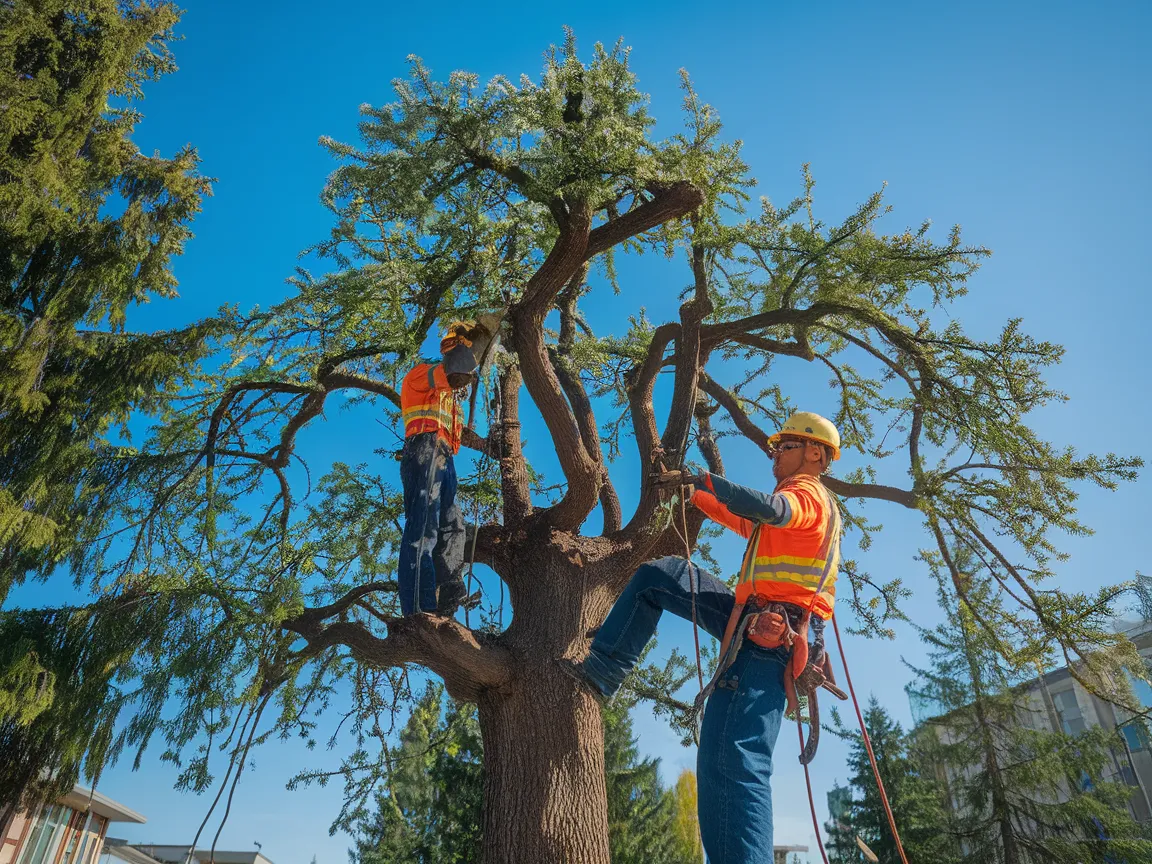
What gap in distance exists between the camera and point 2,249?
20.4 ft

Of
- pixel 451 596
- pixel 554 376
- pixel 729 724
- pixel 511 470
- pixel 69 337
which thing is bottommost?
pixel 729 724

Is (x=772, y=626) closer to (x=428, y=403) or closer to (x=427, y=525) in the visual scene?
(x=427, y=525)

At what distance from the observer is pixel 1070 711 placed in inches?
856

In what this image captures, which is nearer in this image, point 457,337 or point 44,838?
point 457,337

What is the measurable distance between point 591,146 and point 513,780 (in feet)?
12.7

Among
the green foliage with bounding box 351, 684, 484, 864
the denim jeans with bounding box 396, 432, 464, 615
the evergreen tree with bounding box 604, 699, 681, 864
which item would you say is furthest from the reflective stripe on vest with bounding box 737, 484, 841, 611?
the evergreen tree with bounding box 604, 699, 681, 864

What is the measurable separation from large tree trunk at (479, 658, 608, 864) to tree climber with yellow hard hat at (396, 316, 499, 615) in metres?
0.82

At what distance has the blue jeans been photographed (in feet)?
9.52

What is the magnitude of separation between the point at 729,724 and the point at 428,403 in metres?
3.09

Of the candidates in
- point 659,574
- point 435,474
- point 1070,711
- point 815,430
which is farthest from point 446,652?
point 1070,711

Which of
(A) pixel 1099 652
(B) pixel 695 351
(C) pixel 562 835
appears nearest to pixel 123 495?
(C) pixel 562 835

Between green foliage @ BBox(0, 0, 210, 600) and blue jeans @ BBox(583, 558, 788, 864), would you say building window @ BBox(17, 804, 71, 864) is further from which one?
blue jeans @ BBox(583, 558, 788, 864)

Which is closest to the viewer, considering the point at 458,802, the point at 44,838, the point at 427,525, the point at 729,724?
the point at 729,724

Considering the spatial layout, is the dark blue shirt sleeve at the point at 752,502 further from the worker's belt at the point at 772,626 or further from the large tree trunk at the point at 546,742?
the large tree trunk at the point at 546,742
